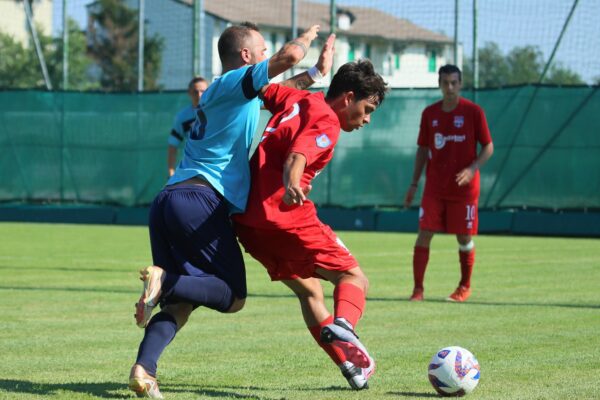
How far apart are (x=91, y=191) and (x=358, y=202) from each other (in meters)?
5.65

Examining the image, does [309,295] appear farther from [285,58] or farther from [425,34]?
[425,34]

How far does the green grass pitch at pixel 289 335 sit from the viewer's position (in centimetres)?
567

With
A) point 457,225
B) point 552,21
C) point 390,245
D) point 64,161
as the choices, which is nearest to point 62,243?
point 390,245

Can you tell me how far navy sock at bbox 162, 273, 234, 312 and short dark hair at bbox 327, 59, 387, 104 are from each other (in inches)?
45.3

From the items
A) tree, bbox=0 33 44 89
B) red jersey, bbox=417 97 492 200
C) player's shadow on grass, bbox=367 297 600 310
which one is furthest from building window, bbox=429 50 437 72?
tree, bbox=0 33 44 89

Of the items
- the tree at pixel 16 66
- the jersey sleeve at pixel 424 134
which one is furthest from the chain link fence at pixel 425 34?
the jersey sleeve at pixel 424 134

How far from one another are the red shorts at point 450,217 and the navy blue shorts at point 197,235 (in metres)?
5.35

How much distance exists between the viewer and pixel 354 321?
540cm

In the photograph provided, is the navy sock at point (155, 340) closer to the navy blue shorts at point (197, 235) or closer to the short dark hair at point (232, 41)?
the navy blue shorts at point (197, 235)

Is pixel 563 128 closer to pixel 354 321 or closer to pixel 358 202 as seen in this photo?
pixel 358 202

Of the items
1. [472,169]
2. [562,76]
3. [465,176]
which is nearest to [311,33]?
[465,176]

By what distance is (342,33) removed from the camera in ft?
90.9

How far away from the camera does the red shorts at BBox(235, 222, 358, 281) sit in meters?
5.46

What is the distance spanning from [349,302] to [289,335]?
2259 mm
